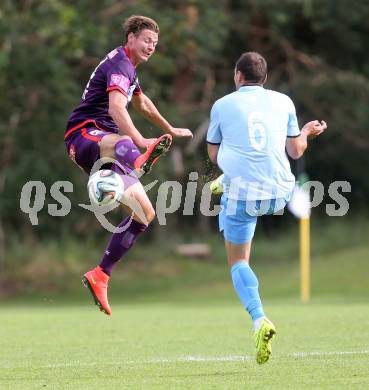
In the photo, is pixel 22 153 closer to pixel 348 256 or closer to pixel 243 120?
pixel 348 256

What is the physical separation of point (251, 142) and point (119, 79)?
4.99 ft

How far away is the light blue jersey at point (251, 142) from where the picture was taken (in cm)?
770

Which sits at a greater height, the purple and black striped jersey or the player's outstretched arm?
the purple and black striped jersey

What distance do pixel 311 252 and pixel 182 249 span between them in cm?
359

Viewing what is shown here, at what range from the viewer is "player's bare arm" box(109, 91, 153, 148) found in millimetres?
8453

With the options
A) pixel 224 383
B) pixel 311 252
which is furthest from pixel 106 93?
pixel 311 252

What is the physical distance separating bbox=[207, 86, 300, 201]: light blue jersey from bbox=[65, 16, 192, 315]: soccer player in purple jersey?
2.64 feet

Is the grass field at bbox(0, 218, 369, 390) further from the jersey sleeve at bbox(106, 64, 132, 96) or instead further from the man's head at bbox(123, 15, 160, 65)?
the man's head at bbox(123, 15, 160, 65)

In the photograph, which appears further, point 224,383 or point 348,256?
point 348,256

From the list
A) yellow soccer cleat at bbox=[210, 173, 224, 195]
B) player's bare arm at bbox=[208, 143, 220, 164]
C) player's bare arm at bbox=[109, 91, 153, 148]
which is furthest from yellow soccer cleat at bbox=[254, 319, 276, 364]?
player's bare arm at bbox=[109, 91, 153, 148]

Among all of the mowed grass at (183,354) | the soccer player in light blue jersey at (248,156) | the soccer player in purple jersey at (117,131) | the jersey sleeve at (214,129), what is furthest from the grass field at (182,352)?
the jersey sleeve at (214,129)

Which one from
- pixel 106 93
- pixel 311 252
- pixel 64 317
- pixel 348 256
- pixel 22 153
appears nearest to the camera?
pixel 106 93

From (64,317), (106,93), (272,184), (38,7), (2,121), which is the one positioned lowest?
(64,317)

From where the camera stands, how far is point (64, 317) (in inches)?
589
